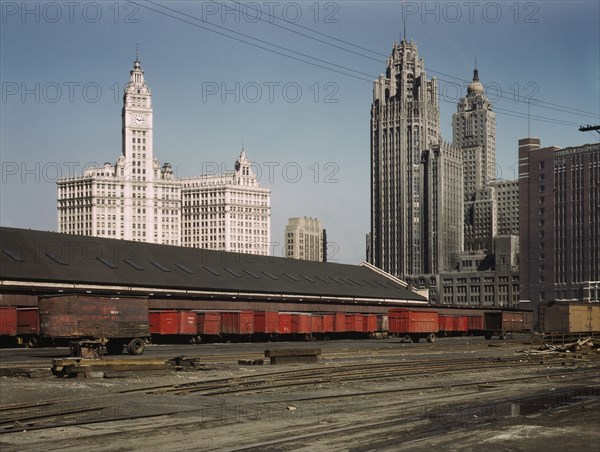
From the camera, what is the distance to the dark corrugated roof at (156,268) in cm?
6259

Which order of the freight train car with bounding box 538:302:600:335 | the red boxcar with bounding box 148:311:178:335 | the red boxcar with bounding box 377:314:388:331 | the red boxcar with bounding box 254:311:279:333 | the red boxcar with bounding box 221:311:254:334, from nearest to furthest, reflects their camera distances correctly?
the red boxcar with bounding box 148:311:178:335 → the freight train car with bounding box 538:302:600:335 → the red boxcar with bounding box 221:311:254:334 → the red boxcar with bounding box 254:311:279:333 → the red boxcar with bounding box 377:314:388:331

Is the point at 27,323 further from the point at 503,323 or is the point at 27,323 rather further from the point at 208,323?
the point at 503,323

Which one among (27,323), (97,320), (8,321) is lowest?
(27,323)

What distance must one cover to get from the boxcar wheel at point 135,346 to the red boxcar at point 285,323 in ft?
85.1

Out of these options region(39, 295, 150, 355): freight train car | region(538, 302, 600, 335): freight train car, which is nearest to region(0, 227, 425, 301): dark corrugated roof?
region(39, 295, 150, 355): freight train car

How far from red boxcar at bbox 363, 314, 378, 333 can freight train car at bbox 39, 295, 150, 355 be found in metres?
38.4

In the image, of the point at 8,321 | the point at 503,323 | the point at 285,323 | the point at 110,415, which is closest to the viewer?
the point at 110,415

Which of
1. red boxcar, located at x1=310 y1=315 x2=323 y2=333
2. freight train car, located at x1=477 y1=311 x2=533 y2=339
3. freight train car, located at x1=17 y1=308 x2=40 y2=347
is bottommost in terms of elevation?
freight train car, located at x1=477 y1=311 x2=533 y2=339

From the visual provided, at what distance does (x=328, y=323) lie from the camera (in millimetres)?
76000

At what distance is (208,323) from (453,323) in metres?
30.8

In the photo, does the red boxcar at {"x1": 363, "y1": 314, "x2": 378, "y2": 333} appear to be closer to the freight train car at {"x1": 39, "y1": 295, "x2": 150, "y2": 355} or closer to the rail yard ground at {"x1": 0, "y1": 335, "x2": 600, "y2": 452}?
the freight train car at {"x1": 39, "y1": 295, "x2": 150, "y2": 355}

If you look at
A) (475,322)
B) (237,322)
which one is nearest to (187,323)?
(237,322)

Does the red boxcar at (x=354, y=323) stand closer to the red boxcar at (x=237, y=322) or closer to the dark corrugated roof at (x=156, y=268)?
the dark corrugated roof at (x=156, y=268)

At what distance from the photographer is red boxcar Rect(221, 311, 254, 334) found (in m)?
66.4
